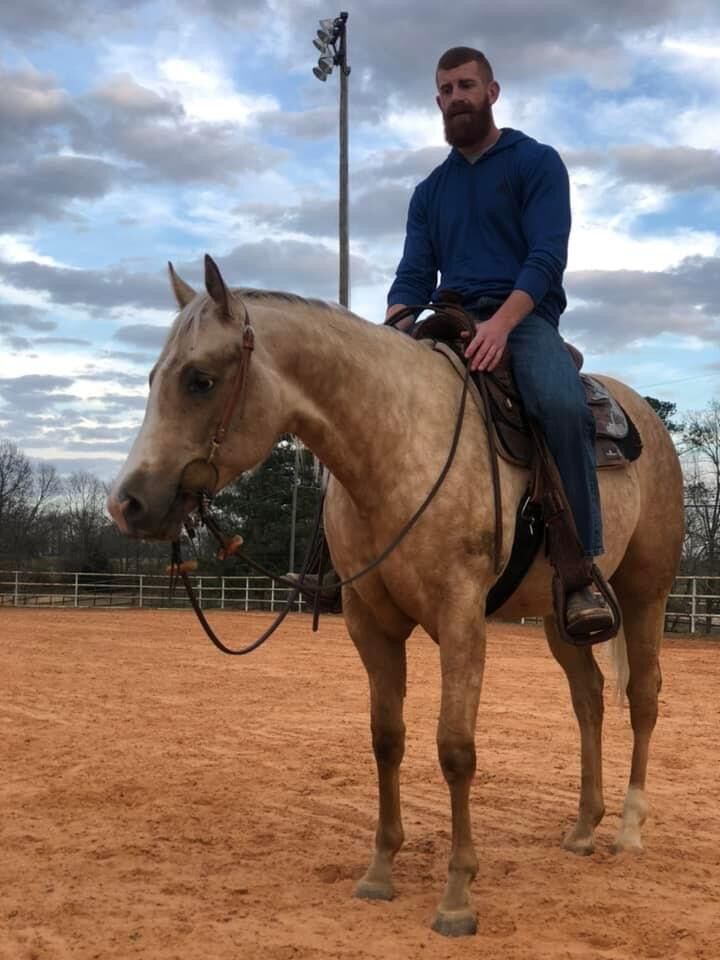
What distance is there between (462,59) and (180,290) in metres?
1.82

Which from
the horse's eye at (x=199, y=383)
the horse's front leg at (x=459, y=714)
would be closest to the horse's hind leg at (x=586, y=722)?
the horse's front leg at (x=459, y=714)

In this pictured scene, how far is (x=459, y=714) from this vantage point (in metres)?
4.10

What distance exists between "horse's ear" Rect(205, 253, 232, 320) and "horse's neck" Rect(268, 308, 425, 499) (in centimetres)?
37

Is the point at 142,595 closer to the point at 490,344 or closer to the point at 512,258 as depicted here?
the point at 512,258

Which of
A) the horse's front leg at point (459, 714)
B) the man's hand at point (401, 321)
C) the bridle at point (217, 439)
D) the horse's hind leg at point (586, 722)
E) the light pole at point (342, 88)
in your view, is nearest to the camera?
the bridle at point (217, 439)

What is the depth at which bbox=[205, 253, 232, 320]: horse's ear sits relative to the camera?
11.5 ft

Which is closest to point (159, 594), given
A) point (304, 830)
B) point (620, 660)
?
point (304, 830)

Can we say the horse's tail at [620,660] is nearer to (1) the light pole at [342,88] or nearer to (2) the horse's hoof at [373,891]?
(2) the horse's hoof at [373,891]

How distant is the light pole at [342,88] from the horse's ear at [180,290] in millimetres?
19667

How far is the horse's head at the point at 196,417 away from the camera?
3514 millimetres

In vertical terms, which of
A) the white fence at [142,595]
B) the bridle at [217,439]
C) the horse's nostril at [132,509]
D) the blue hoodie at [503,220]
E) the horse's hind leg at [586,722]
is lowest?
the white fence at [142,595]

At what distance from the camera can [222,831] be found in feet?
18.5

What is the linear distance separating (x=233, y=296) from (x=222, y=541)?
90cm

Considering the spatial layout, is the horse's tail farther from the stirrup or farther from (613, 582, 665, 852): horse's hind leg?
the stirrup
